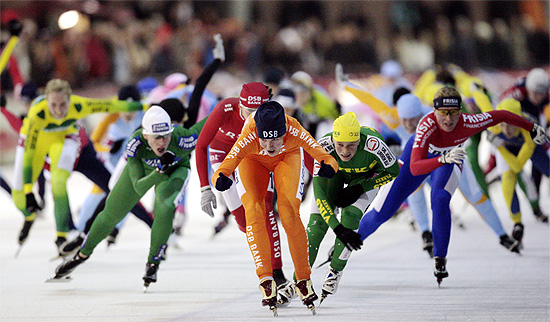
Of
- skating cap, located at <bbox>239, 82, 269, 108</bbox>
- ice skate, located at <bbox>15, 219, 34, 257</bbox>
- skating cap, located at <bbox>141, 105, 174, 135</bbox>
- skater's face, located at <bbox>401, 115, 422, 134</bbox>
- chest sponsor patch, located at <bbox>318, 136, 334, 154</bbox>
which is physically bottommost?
ice skate, located at <bbox>15, 219, 34, 257</bbox>

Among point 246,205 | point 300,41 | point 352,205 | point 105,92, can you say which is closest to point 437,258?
point 352,205

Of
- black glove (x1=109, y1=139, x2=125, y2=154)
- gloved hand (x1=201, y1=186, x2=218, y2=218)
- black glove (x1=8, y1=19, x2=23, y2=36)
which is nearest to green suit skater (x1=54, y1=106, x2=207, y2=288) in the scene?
gloved hand (x1=201, y1=186, x2=218, y2=218)

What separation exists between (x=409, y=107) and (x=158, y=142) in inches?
103

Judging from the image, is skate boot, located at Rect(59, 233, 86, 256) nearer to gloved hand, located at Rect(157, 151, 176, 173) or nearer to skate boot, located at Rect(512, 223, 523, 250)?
gloved hand, located at Rect(157, 151, 176, 173)

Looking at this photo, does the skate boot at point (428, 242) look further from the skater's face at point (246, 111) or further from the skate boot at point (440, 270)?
the skater's face at point (246, 111)

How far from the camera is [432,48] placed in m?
19.8

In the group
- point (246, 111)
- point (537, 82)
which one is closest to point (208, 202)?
point (246, 111)

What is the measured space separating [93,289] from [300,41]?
42.2 ft

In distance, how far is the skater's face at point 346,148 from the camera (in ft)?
20.0

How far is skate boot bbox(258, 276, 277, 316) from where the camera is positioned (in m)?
5.74

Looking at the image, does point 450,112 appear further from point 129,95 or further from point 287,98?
point 129,95

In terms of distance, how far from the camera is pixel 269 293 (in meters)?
5.75

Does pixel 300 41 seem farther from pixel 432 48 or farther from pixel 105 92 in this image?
pixel 105 92

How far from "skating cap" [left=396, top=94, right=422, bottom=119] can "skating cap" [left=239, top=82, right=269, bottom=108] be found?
6.82 ft
